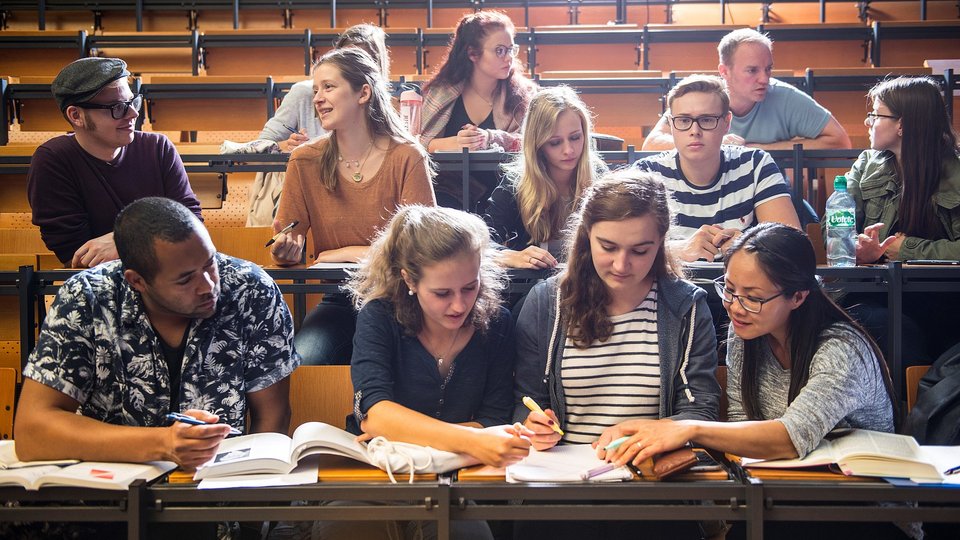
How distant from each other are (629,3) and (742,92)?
9.76 ft

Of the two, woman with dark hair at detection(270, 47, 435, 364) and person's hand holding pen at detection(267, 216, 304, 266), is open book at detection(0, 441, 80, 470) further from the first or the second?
woman with dark hair at detection(270, 47, 435, 364)

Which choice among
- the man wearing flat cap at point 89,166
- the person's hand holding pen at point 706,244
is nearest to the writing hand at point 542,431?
the person's hand holding pen at point 706,244

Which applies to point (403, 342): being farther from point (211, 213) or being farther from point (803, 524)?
point (211, 213)

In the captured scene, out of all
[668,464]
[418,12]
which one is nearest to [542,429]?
[668,464]

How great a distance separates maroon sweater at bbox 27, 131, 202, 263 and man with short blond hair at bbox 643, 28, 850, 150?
1765 millimetres

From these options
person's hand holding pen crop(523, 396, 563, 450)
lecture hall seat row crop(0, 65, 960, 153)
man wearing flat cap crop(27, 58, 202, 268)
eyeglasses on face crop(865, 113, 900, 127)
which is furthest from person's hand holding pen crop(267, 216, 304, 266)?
lecture hall seat row crop(0, 65, 960, 153)

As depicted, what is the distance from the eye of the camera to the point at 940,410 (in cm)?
182

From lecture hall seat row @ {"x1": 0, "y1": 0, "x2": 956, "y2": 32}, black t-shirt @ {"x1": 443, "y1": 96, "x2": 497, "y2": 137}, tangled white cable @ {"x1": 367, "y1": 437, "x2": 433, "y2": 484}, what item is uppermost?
lecture hall seat row @ {"x1": 0, "y1": 0, "x2": 956, "y2": 32}

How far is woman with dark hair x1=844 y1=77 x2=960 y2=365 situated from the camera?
248 centimetres

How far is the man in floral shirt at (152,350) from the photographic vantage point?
161cm

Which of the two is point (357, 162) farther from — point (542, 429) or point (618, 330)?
point (542, 429)

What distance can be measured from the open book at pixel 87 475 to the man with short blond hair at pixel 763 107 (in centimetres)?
233

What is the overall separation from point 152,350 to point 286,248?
526 millimetres

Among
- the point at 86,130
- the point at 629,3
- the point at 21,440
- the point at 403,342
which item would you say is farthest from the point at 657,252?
the point at 629,3
